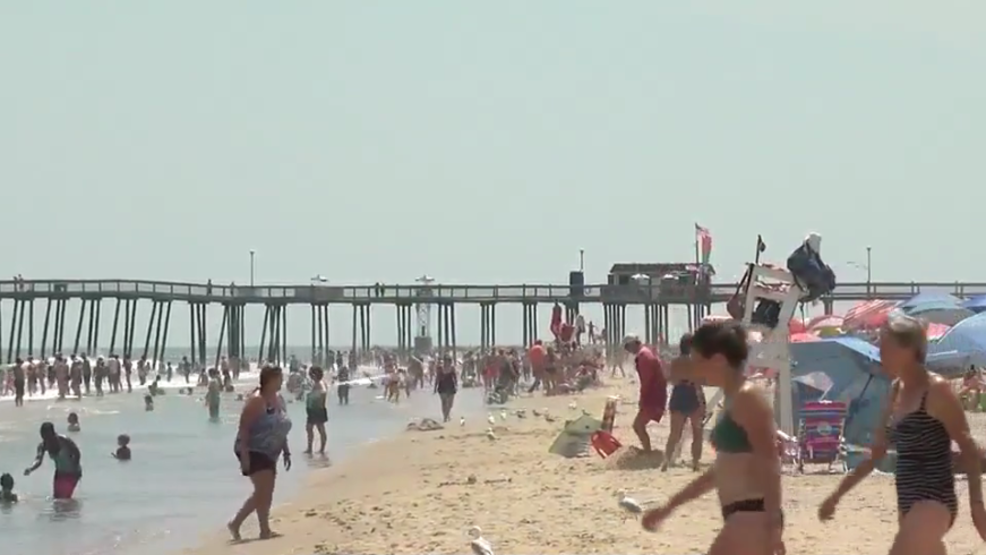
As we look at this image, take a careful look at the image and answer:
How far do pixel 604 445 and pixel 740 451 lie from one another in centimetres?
845

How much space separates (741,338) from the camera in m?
4.71

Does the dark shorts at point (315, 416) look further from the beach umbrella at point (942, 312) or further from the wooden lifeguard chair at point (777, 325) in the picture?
the beach umbrella at point (942, 312)

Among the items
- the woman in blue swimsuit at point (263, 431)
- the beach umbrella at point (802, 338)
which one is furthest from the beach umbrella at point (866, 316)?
the woman in blue swimsuit at point (263, 431)

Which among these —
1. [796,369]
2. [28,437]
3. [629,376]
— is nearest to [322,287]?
[629,376]

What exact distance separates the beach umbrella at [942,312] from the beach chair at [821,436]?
17.5 meters

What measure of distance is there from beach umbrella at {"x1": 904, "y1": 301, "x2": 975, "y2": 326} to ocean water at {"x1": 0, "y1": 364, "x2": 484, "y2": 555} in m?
8.87

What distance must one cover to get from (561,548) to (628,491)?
2226mm

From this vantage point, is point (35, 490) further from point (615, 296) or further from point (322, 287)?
point (322, 287)

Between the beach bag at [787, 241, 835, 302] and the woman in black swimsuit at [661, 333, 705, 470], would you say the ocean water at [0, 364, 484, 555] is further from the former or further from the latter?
the beach bag at [787, 241, 835, 302]

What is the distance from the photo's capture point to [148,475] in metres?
16.8

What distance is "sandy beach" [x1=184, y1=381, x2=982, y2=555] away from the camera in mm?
8117

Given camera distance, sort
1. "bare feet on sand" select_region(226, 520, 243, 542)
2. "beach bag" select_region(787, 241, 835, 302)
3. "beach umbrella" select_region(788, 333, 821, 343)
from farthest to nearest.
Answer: "beach umbrella" select_region(788, 333, 821, 343) < "beach bag" select_region(787, 241, 835, 302) < "bare feet on sand" select_region(226, 520, 243, 542)

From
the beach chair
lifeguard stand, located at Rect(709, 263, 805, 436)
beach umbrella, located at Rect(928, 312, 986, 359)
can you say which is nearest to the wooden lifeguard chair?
lifeguard stand, located at Rect(709, 263, 805, 436)

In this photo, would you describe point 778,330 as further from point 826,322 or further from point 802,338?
point 826,322
